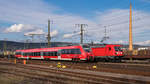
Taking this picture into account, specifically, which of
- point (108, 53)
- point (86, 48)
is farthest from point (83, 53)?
point (108, 53)

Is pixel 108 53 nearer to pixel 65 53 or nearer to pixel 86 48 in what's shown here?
pixel 86 48

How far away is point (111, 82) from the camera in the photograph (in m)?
12.6

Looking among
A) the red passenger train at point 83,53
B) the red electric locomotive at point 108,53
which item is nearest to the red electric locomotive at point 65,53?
the red passenger train at point 83,53

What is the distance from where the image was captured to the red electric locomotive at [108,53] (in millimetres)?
34406

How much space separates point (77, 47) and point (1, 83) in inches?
706

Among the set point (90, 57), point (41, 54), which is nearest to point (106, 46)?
point (90, 57)

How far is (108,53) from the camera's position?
35.0 m

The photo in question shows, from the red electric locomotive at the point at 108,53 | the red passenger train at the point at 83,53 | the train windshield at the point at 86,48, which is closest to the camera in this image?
the red passenger train at the point at 83,53

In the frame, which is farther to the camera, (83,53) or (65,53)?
(65,53)

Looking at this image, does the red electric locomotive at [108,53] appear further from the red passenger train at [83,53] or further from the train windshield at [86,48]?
the train windshield at [86,48]

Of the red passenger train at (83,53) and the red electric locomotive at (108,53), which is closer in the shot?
the red passenger train at (83,53)

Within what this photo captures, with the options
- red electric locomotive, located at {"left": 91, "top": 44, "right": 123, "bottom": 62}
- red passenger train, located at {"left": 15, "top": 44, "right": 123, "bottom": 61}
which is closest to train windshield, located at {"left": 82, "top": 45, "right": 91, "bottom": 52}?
red passenger train, located at {"left": 15, "top": 44, "right": 123, "bottom": 61}

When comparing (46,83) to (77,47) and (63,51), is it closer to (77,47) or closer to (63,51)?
(77,47)

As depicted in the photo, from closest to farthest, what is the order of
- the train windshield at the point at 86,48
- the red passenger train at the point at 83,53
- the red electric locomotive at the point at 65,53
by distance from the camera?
the red electric locomotive at the point at 65,53, the red passenger train at the point at 83,53, the train windshield at the point at 86,48
